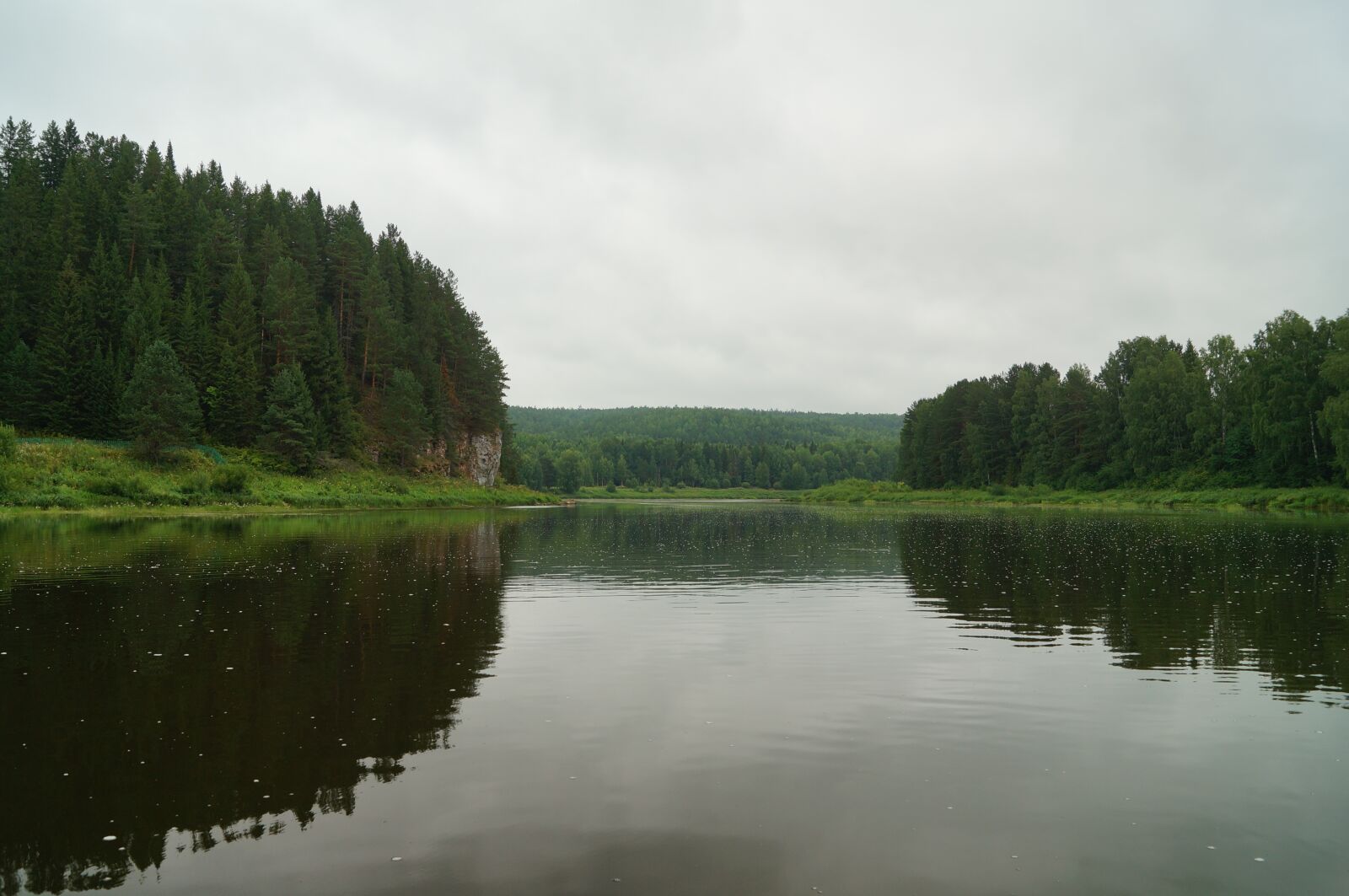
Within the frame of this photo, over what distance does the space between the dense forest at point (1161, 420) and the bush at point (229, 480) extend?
9171 centimetres

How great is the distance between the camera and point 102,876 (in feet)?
23.6

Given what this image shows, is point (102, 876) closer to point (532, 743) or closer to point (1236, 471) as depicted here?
point (532, 743)

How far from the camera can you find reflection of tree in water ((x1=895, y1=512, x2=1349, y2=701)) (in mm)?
16484

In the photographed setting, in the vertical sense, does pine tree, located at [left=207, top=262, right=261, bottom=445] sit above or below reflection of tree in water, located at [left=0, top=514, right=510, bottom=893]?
above

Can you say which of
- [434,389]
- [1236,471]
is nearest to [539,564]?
[434,389]

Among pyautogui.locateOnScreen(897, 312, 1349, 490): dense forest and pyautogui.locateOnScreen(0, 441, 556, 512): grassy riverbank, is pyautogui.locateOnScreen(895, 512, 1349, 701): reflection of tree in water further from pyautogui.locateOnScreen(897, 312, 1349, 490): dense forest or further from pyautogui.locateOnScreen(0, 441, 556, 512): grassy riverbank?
pyautogui.locateOnScreen(0, 441, 556, 512): grassy riverbank

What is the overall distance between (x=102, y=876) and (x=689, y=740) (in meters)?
6.25

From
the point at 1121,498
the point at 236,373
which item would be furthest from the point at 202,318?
the point at 1121,498

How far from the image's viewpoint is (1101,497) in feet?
354

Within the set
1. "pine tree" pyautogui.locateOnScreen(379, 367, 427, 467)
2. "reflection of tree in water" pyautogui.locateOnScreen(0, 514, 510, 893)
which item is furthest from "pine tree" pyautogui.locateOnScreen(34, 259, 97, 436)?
"reflection of tree in water" pyautogui.locateOnScreen(0, 514, 510, 893)

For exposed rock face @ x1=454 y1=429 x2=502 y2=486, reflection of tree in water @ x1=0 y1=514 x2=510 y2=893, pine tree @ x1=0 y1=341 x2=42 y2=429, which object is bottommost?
reflection of tree in water @ x1=0 y1=514 x2=510 y2=893

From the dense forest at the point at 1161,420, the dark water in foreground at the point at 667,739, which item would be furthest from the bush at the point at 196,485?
the dense forest at the point at 1161,420

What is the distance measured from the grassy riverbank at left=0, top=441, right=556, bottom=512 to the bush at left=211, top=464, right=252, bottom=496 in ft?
0.21

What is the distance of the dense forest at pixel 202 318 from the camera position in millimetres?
73875
